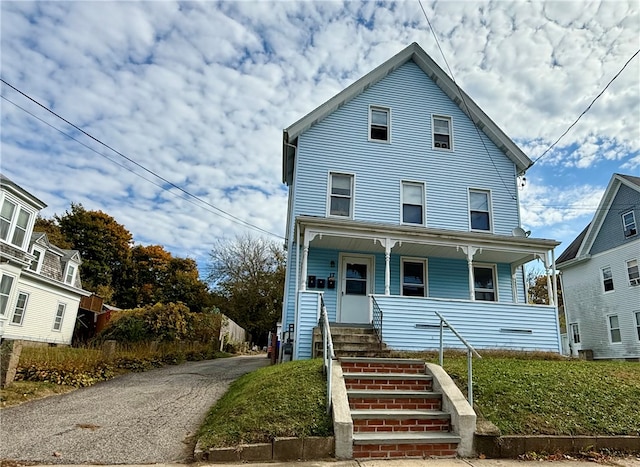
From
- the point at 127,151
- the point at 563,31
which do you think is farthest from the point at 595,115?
the point at 127,151

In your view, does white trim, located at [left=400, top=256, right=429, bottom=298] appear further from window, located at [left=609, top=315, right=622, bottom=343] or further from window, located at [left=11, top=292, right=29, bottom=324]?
window, located at [left=11, top=292, right=29, bottom=324]

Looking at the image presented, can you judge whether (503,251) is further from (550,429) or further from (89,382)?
(89,382)

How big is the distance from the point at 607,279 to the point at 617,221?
2846 millimetres

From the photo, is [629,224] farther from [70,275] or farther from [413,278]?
[70,275]

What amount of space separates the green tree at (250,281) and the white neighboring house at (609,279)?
18040 millimetres

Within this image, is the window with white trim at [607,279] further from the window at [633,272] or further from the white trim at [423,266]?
the white trim at [423,266]

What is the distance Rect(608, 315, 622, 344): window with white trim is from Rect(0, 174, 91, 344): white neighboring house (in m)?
24.9

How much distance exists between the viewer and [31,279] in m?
17.9

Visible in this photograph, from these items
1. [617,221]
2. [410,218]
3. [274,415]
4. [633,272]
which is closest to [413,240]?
[410,218]

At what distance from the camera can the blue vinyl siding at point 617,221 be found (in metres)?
18.1

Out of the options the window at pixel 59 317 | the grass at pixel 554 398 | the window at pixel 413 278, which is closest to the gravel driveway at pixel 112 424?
the grass at pixel 554 398

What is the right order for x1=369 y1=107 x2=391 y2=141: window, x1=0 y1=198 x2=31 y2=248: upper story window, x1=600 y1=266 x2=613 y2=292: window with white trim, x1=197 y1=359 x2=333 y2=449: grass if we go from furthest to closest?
x1=600 y1=266 x2=613 y2=292: window with white trim → x1=0 y1=198 x2=31 y2=248: upper story window → x1=369 y1=107 x2=391 y2=141: window → x1=197 y1=359 x2=333 y2=449: grass

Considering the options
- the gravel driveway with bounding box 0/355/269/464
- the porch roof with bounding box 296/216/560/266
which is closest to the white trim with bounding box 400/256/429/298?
the porch roof with bounding box 296/216/560/266

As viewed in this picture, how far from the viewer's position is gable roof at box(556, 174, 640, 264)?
18600 millimetres
